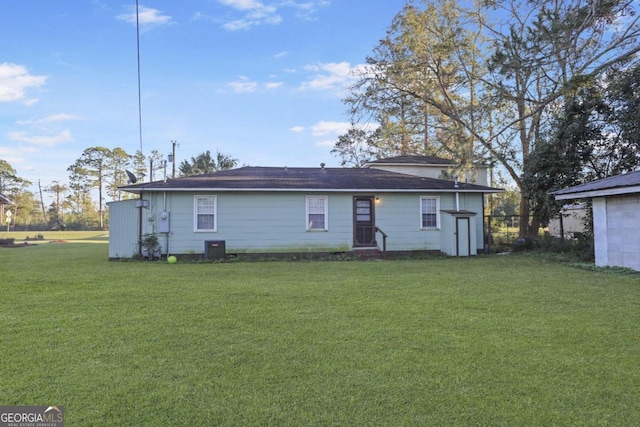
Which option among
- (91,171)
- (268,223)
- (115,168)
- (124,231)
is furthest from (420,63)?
(91,171)

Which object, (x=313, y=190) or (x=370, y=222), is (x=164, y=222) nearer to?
(x=313, y=190)

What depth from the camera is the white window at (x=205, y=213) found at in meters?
13.2

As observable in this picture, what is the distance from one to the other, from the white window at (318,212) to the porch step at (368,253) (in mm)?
1362

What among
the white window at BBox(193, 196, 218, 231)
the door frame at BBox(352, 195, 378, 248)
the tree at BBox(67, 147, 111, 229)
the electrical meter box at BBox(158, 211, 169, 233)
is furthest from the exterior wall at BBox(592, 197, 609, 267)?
the tree at BBox(67, 147, 111, 229)

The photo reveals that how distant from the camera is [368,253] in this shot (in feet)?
44.9

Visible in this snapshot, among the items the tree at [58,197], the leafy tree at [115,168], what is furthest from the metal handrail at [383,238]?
the tree at [58,197]

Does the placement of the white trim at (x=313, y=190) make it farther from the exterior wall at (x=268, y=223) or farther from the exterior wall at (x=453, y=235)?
the exterior wall at (x=453, y=235)

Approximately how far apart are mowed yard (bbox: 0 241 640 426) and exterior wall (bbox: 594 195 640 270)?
2662 millimetres

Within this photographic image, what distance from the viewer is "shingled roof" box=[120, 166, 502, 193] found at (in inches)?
513

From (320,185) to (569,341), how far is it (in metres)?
10.3

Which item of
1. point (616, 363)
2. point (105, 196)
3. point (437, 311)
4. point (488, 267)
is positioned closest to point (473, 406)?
point (616, 363)

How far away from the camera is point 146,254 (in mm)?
12773

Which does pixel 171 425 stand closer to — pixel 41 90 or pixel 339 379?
pixel 339 379

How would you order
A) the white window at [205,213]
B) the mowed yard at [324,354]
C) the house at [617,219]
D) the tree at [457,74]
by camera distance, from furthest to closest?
the tree at [457,74]
the white window at [205,213]
the house at [617,219]
the mowed yard at [324,354]
